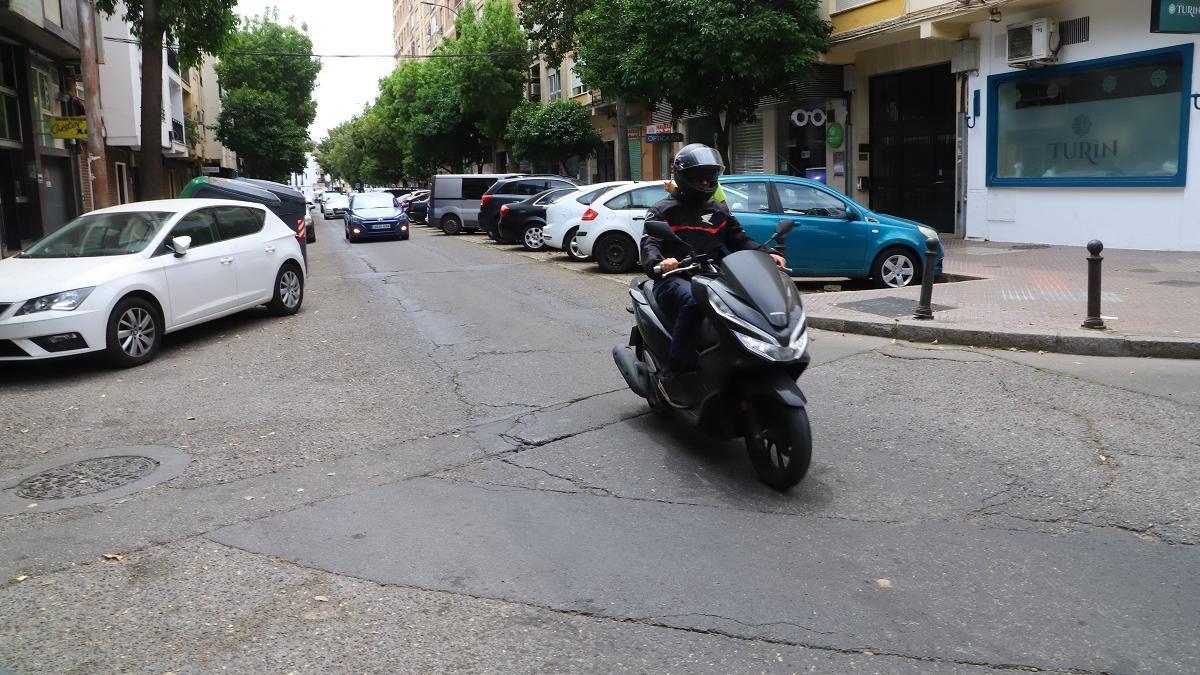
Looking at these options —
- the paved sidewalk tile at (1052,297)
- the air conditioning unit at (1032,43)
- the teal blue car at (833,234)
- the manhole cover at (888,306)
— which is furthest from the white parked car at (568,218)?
the air conditioning unit at (1032,43)

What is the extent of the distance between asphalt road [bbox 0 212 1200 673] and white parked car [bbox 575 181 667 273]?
748 centimetres

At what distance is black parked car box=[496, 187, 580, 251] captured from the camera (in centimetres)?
2127

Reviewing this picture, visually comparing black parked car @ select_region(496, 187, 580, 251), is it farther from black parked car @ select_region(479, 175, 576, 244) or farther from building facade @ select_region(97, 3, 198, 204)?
building facade @ select_region(97, 3, 198, 204)

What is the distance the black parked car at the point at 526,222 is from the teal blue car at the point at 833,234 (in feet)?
29.9

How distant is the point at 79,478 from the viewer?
555cm

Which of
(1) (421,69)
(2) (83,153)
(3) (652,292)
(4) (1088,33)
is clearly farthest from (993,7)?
(1) (421,69)

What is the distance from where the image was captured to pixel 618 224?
608 inches

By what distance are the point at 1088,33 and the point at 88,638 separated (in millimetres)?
17751

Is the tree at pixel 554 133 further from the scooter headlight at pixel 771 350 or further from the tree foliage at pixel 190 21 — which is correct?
the scooter headlight at pixel 771 350

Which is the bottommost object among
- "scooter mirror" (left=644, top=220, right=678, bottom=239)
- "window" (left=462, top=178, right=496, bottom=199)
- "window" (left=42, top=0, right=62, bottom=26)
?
"scooter mirror" (left=644, top=220, right=678, bottom=239)

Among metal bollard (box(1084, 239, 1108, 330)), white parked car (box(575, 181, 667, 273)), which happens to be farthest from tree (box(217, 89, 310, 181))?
metal bollard (box(1084, 239, 1108, 330))

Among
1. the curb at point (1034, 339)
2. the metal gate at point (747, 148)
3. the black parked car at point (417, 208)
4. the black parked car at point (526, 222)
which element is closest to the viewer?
the curb at point (1034, 339)

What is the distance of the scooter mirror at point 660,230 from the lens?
18.2ft

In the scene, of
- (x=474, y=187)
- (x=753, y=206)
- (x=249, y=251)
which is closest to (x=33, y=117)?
(x=474, y=187)
